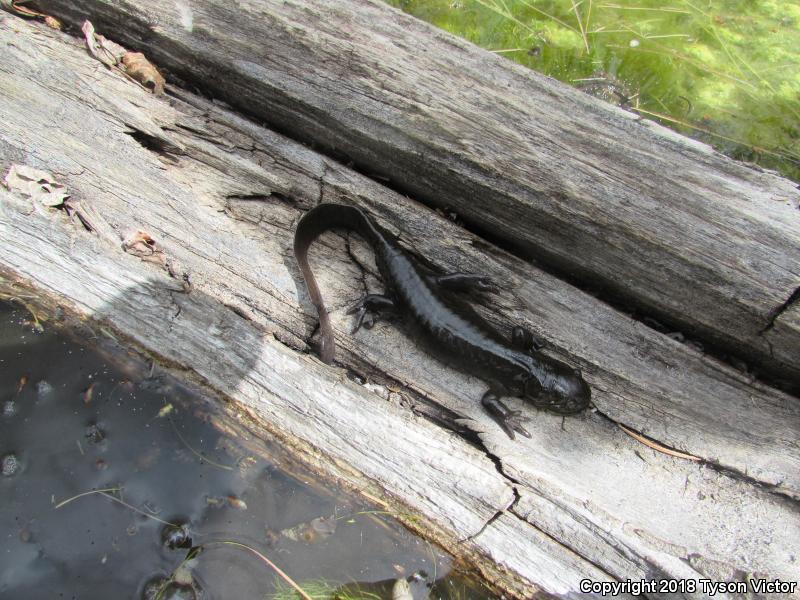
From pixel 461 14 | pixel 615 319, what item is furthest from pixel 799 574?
pixel 461 14

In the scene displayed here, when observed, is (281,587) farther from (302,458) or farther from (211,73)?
(211,73)

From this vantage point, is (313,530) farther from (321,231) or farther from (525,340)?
(321,231)

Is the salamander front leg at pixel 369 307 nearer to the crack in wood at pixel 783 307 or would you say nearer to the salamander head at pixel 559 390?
the salamander head at pixel 559 390

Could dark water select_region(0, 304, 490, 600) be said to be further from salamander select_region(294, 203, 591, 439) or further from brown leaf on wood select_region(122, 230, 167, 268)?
salamander select_region(294, 203, 591, 439)

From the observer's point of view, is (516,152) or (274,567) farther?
(516,152)

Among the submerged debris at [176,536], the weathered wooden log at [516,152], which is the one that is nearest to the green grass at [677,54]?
the weathered wooden log at [516,152]

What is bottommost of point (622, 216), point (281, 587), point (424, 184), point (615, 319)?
point (281, 587)

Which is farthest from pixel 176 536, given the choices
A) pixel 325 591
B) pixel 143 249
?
pixel 143 249
